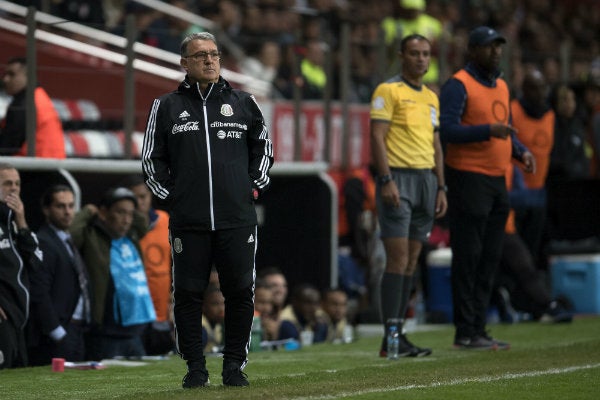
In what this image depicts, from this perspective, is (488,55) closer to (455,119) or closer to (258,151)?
(455,119)

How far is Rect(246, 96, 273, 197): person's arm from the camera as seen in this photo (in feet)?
27.4

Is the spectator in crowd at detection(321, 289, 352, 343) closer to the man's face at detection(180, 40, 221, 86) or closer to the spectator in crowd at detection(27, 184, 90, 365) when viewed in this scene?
the spectator in crowd at detection(27, 184, 90, 365)

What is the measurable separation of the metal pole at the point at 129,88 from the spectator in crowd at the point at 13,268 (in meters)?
2.63

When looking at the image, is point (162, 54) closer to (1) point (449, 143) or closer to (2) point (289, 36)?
(2) point (289, 36)

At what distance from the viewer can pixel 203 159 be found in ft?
26.8

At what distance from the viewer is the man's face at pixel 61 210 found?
37.9ft

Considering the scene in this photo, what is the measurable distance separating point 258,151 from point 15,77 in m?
4.87

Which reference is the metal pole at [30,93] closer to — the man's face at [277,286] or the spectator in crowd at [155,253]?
the spectator in crowd at [155,253]

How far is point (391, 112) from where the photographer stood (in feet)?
34.2

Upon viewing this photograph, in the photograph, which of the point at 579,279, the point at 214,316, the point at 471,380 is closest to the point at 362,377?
the point at 471,380

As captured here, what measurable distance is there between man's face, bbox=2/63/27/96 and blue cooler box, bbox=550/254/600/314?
246 inches

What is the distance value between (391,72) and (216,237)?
30.8 feet

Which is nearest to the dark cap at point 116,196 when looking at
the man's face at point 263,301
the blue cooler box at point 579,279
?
the man's face at point 263,301

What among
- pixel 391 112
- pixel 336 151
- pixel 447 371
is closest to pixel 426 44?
pixel 391 112
